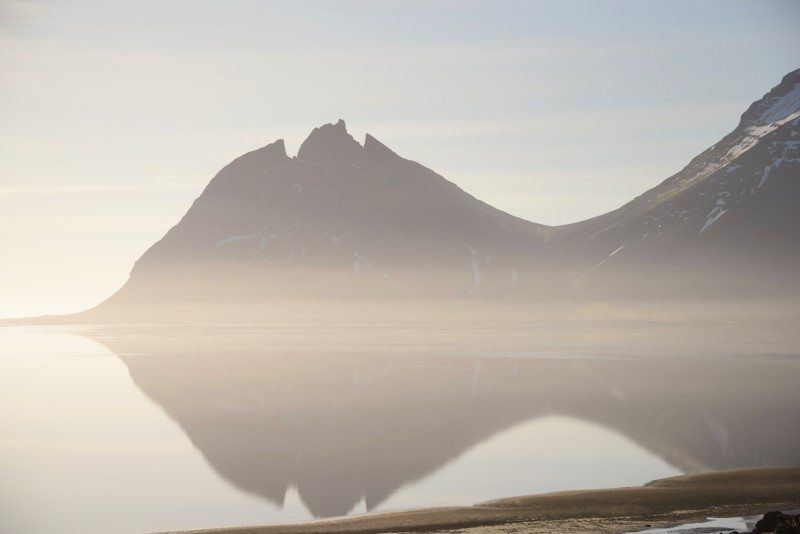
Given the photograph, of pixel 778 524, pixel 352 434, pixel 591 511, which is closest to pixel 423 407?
pixel 352 434

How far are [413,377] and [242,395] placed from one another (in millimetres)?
25287

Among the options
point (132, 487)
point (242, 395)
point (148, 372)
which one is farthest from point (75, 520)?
point (148, 372)

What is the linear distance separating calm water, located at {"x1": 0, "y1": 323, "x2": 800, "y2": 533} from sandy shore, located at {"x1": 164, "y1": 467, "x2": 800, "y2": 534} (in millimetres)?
3183

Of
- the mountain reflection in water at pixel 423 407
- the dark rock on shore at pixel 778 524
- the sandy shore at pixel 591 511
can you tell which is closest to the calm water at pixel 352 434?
the mountain reflection in water at pixel 423 407

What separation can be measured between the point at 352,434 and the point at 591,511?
30060mm

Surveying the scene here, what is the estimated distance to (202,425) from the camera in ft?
259

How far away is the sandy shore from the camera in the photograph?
43.6m

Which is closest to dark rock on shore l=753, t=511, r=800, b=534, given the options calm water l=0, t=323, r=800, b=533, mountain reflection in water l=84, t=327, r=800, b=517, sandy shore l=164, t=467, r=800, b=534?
sandy shore l=164, t=467, r=800, b=534

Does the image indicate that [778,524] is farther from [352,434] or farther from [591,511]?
[352,434]

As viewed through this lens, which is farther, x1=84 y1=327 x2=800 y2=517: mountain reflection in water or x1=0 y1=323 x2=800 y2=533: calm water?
x1=84 y1=327 x2=800 y2=517: mountain reflection in water

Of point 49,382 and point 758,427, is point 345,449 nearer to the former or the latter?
point 758,427

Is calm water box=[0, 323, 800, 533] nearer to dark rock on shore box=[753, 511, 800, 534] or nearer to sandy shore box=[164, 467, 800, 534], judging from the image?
sandy shore box=[164, 467, 800, 534]

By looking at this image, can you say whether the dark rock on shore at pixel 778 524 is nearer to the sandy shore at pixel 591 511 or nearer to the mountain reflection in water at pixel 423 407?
the sandy shore at pixel 591 511

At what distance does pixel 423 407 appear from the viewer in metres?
90.1
